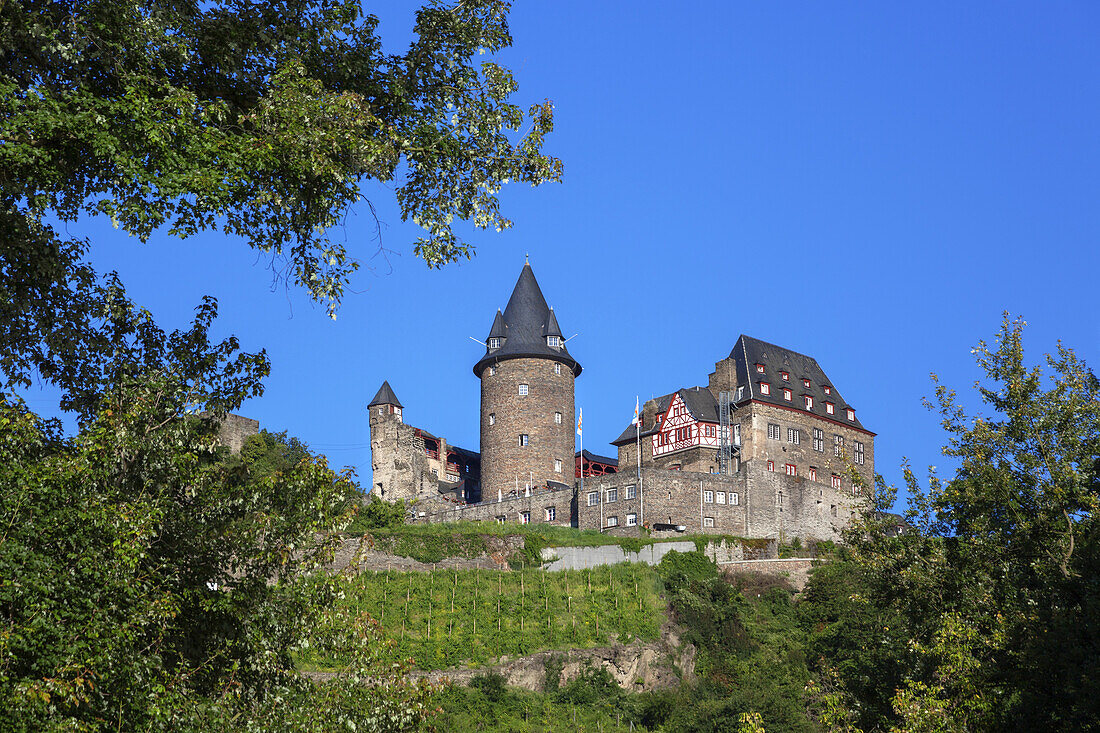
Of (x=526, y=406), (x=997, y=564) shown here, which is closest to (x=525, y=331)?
(x=526, y=406)

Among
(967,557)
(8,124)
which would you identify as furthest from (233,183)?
(967,557)

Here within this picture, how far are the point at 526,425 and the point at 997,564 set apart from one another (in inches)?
1826

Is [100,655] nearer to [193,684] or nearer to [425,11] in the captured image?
[193,684]

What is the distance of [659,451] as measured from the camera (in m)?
69.8

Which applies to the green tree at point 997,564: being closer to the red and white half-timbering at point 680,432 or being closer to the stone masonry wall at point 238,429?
the red and white half-timbering at point 680,432

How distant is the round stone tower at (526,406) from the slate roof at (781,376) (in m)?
9.71

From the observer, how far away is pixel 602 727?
4175 centimetres

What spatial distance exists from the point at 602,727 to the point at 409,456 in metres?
36.4

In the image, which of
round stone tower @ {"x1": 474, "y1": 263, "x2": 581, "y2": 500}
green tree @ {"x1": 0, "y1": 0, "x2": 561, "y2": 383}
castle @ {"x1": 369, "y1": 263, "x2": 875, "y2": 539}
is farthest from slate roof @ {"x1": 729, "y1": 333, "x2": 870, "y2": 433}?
green tree @ {"x1": 0, "y1": 0, "x2": 561, "y2": 383}

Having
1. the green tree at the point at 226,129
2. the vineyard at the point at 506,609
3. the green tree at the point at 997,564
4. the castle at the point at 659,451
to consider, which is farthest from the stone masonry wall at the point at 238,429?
the green tree at the point at 226,129

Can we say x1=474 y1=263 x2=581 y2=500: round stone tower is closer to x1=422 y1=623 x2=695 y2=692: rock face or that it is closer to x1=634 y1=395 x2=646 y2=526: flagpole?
x1=634 y1=395 x2=646 y2=526: flagpole

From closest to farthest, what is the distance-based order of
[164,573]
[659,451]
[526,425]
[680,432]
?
[164,573]
[526,425]
[680,432]
[659,451]

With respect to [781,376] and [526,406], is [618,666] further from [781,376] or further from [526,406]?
[781,376]

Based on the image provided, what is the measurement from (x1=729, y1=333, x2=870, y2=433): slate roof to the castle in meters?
0.09
